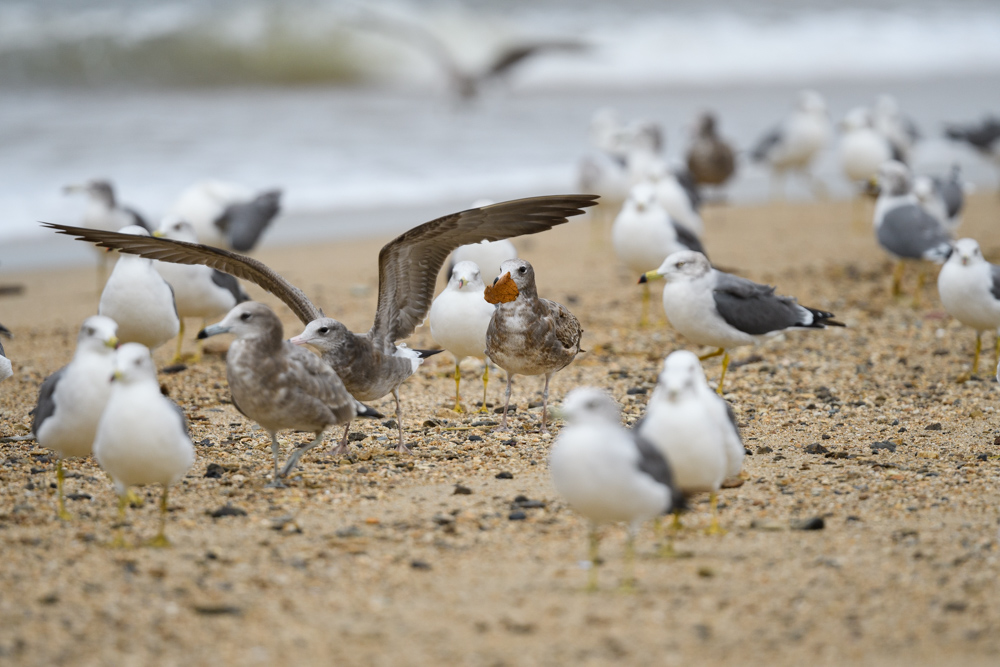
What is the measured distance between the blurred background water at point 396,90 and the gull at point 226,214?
1848mm

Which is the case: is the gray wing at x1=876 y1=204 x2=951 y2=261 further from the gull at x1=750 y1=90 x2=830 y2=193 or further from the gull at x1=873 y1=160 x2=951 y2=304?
the gull at x1=750 y1=90 x2=830 y2=193

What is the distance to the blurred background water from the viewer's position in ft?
47.0

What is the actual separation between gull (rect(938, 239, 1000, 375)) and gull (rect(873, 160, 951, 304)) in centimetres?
120

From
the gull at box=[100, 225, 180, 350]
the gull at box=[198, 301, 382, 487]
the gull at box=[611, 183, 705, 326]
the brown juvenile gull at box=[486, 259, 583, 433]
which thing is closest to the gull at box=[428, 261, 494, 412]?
the brown juvenile gull at box=[486, 259, 583, 433]

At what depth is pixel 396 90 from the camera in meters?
23.4

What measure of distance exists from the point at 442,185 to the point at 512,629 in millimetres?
11520

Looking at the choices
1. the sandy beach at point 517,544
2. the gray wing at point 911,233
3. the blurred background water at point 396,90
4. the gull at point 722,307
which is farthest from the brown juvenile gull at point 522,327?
the blurred background water at point 396,90

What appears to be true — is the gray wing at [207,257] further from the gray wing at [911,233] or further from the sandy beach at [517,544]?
the gray wing at [911,233]

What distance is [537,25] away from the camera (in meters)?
28.0

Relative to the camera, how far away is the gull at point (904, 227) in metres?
8.63

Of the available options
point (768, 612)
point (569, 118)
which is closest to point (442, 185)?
point (569, 118)

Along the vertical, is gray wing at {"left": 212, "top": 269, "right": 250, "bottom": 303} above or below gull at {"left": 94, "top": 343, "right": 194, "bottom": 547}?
above

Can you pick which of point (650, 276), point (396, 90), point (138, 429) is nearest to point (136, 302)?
point (138, 429)

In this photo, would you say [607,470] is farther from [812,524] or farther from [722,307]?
[722,307]
